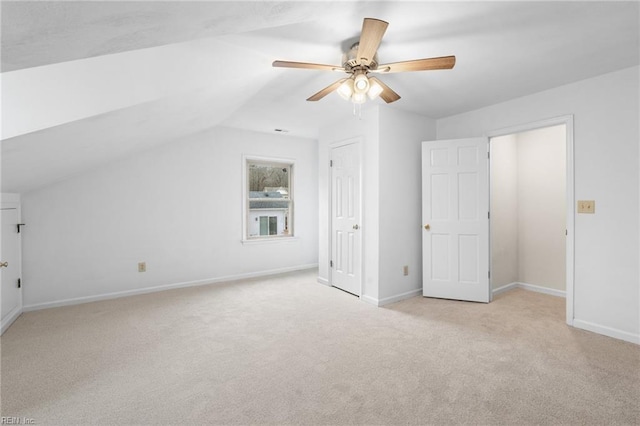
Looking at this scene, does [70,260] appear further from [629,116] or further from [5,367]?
[629,116]

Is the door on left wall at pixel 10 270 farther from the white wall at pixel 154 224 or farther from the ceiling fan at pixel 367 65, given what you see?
the ceiling fan at pixel 367 65

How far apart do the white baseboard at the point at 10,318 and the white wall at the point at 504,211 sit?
5.31 m

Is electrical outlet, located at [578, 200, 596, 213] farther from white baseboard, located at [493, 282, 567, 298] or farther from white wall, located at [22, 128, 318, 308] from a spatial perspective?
white wall, located at [22, 128, 318, 308]

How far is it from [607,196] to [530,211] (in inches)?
59.9

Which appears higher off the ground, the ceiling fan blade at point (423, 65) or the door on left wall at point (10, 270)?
the ceiling fan blade at point (423, 65)

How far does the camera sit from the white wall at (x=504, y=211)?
3.90 m

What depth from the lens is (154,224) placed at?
4.05 meters

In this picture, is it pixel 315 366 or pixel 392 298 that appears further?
pixel 392 298

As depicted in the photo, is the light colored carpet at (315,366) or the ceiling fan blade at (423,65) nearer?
the light colored carpet at (315,366)

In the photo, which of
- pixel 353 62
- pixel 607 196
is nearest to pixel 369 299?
pixel 607 196

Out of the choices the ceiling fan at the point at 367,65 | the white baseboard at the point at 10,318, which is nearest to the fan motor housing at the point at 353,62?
the ceiling fan at the point at 367,65

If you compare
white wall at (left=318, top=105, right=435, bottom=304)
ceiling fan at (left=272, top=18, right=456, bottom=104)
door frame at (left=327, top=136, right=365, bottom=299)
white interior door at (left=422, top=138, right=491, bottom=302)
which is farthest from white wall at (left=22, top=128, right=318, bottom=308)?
ceiling fan at (left=272, top=18, right=456, bottom=104)

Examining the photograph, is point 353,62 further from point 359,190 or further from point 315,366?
point 315,366

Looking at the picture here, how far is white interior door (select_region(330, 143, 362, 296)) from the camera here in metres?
3.86
